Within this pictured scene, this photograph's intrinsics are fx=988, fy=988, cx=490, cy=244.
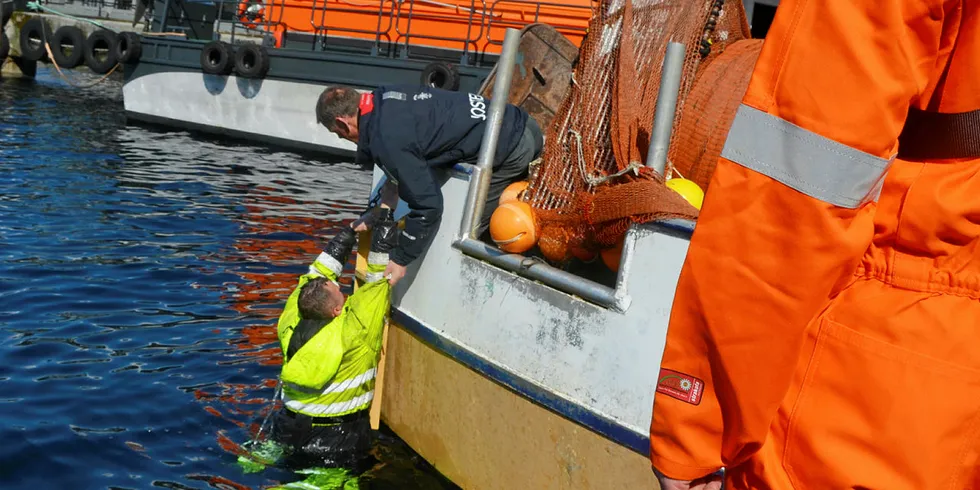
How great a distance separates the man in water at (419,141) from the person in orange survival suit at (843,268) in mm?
2963

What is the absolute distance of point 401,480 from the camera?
5.28 metres

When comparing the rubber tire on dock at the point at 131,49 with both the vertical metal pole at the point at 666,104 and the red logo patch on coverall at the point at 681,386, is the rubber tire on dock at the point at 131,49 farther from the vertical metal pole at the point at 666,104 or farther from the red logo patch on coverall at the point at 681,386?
the red logo patch on coverall at the point at 681,386

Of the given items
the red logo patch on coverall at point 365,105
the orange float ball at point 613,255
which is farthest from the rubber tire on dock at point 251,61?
the orange float ball at point 613,255

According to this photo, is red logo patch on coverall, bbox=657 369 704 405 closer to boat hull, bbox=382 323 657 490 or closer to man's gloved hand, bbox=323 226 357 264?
boat hull, bbox=382 323 657 490

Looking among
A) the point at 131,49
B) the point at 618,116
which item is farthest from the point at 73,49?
the point at 618,116

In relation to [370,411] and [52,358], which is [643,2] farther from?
[52,358]

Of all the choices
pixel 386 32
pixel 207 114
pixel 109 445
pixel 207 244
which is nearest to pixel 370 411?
pixel 109 445

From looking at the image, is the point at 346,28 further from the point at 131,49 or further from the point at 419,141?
the point at 419,141

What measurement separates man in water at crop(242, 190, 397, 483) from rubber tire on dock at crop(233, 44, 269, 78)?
11.7 meters

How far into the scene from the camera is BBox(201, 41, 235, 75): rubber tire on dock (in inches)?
677

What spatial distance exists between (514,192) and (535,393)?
1.10m

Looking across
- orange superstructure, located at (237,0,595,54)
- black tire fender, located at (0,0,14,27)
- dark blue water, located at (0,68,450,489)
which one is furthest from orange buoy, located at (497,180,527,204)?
black tire fender, located at (0,0,14,27)

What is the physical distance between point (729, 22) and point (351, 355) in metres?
2.63

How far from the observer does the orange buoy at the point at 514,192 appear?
471 centimetres
